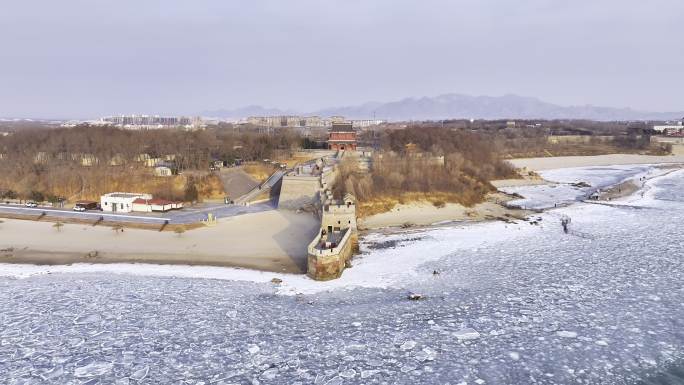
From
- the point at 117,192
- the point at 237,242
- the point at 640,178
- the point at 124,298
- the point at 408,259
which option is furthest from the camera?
the point at 640,178

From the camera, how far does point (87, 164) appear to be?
127ft

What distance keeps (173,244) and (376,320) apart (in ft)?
42.2

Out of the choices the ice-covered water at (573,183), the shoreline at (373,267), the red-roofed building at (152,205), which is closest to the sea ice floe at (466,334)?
the shoreline at (373,267)

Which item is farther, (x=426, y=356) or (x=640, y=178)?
(x=640, y=178)

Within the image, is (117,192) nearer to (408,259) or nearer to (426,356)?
(408,259)

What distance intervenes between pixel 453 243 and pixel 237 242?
10684mm

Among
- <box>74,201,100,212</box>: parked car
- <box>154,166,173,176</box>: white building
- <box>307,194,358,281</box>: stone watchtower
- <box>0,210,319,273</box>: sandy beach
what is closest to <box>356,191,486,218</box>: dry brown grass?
<box>0,210,319,273</box>: sandy beach

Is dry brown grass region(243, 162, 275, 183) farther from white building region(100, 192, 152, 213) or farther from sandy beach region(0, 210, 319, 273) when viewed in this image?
sandy beach region(0, 210, 319, 273)

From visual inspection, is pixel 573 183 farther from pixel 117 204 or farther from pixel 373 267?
pixel 117 204

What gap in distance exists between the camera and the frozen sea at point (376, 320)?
471 inches

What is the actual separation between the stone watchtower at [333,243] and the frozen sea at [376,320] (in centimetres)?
60

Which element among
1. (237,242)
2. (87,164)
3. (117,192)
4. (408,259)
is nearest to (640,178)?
(408,259)

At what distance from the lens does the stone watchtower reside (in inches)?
733

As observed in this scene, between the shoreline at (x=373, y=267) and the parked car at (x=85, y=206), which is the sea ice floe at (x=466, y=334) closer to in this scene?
the shoreline at (x=373, y=267)
